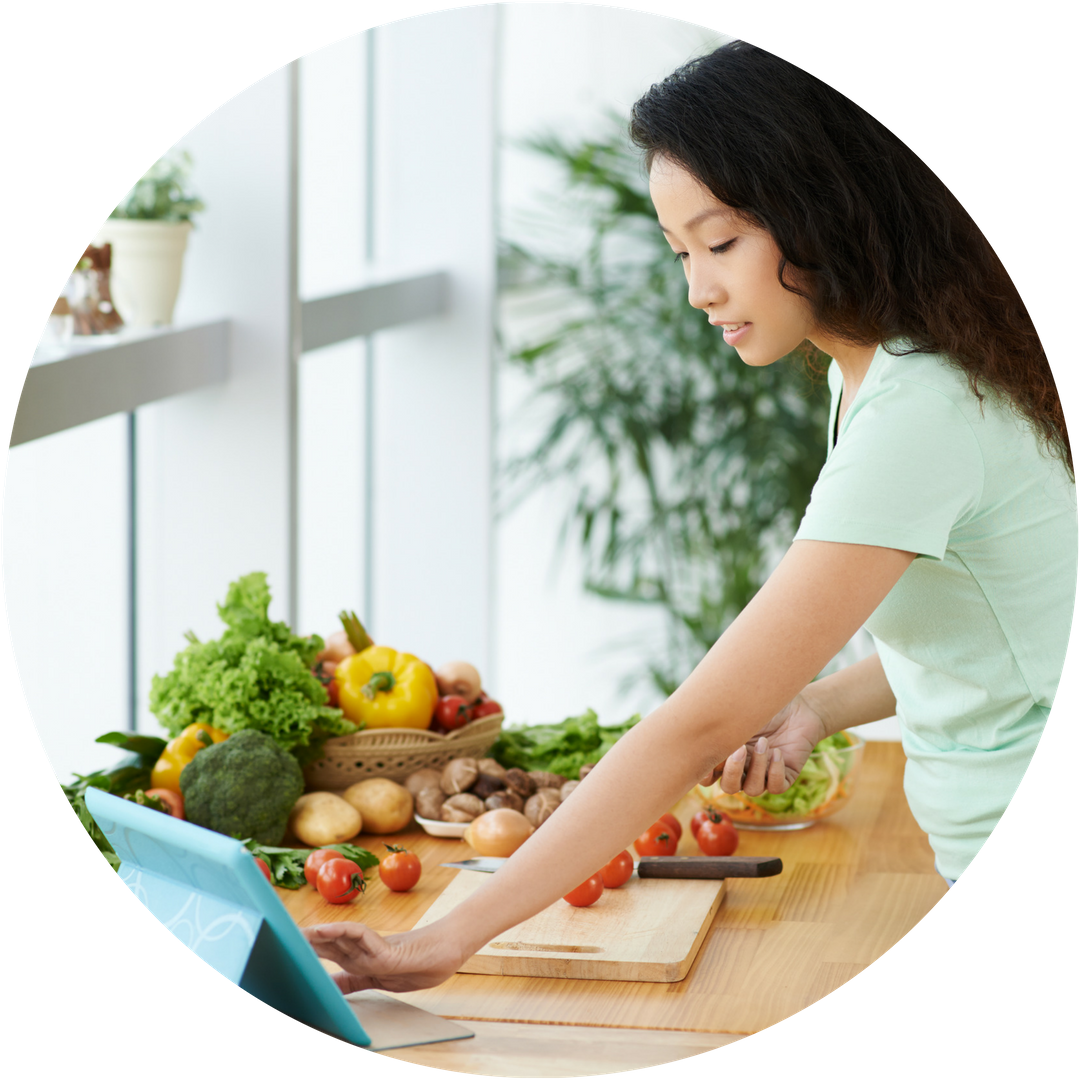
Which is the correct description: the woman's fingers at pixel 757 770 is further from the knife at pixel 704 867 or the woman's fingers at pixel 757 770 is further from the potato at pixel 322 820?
the potato at pixel 322 820

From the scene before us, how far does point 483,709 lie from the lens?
4.77ft

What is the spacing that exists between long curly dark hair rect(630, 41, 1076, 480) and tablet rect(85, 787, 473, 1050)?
567mm

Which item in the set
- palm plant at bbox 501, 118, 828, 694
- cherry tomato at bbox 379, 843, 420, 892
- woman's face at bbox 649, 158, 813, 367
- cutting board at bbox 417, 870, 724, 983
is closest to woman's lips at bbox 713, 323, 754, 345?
woman's face at bbox 649, 158, 813, 367

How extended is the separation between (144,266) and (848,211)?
1178 millimetres

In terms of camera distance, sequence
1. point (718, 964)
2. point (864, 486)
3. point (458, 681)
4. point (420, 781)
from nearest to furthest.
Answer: point (864, 486)
point (718, 964)
point (420, 781)
point (458, 681)

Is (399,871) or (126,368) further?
(126,368)

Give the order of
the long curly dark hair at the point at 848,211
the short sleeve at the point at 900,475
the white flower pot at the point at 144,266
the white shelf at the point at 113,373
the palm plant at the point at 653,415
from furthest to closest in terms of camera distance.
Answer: the palm plant at the point at 653,415
the white flower pot at the point at 144,266
the white shelf at the point at 113,373
the long curly dark hair at the point at 848,211
the short sleeve at the point at 900,475

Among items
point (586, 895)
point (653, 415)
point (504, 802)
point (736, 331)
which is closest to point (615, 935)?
point (586, 895)

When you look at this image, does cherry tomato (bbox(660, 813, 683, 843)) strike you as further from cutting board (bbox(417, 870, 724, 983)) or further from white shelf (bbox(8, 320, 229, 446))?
white shelf (bbox(8, 320, 229, 446))

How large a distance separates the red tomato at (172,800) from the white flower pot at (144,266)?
2.56 ft

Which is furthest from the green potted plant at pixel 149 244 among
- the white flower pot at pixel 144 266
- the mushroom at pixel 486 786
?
the mushroom at pixel 486 786

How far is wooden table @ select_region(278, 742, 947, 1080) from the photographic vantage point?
88 cm

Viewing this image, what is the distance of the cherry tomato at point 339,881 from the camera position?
43.5 inches

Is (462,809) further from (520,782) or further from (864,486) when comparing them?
(864,486)
